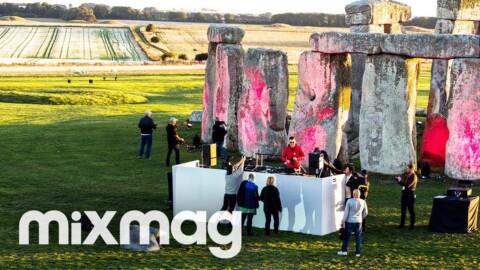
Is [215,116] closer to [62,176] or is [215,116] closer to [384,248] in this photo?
[62,176]

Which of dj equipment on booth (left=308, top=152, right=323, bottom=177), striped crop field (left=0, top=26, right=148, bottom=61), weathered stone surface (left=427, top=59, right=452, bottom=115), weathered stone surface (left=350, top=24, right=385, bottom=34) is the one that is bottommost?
striped crop field (left=0, top=26, right=148, bottom=61)

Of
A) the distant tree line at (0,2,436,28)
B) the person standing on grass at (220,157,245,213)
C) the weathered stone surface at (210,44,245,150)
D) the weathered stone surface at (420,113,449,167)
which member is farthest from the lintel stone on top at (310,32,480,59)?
the distant tree line at (0,2,436,28)

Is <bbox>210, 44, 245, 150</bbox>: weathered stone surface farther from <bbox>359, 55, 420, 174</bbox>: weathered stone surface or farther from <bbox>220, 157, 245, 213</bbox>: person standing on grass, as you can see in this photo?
<bbox>220, 157, 245, 213</bbox>: person standing on grass

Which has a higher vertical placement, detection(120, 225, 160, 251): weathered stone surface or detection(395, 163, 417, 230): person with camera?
detection(395, 163, 417, 230): person with camera

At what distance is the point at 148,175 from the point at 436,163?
961 cm

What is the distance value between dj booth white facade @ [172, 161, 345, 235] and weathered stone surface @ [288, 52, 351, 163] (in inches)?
329

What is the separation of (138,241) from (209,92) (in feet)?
57.3

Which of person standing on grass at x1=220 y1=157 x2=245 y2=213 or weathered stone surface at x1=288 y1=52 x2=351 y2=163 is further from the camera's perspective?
weathered stone surface at x1=288 y1=52 x2=351 y2=163

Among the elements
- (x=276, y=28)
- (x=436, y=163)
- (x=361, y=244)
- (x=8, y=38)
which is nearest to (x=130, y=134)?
(x=436, y=163)

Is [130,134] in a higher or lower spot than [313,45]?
lower

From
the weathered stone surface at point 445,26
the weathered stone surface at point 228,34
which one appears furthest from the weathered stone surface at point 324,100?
the weathered stone surface at point 445,26

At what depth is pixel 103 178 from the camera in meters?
29.2

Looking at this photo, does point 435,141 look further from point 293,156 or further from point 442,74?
point 293,156

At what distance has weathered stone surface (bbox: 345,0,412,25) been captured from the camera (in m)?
38.3
